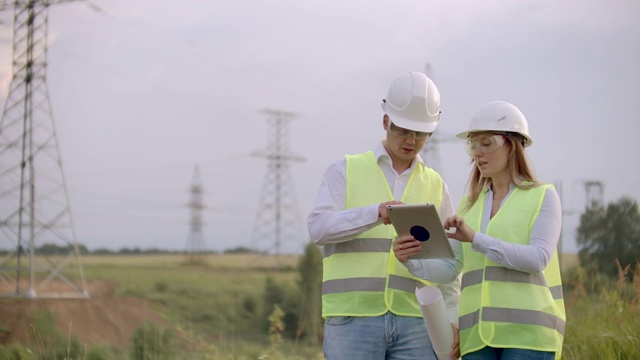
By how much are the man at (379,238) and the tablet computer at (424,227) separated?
0.31 feet

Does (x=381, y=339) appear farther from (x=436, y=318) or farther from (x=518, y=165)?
(x=518, y=165)

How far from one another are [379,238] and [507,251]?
0.56 meters

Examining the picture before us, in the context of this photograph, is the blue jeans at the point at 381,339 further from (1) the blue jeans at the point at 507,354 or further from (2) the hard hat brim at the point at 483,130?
(2) the hard hat brim at the point at 483,130

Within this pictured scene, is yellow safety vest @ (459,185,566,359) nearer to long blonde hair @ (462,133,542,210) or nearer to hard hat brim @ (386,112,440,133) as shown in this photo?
long blonde hair @ (462,133,542,210)

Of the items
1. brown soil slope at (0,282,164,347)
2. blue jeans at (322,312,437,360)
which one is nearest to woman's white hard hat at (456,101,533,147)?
blue jeans at (322,312,437,360)

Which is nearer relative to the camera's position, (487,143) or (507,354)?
(507,354)

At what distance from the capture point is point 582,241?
2016cm

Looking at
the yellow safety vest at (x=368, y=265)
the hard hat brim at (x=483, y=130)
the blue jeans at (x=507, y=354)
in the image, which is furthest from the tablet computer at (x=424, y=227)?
the hard hat brim at (x=483, y=130)

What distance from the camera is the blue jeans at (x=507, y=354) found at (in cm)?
323

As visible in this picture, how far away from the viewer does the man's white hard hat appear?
3.51 m

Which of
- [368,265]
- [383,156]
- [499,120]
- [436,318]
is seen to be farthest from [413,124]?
[436,318]

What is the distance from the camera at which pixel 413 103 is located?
3512 millimetres

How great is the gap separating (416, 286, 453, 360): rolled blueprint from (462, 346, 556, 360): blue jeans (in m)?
0.12

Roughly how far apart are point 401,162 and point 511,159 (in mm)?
488
